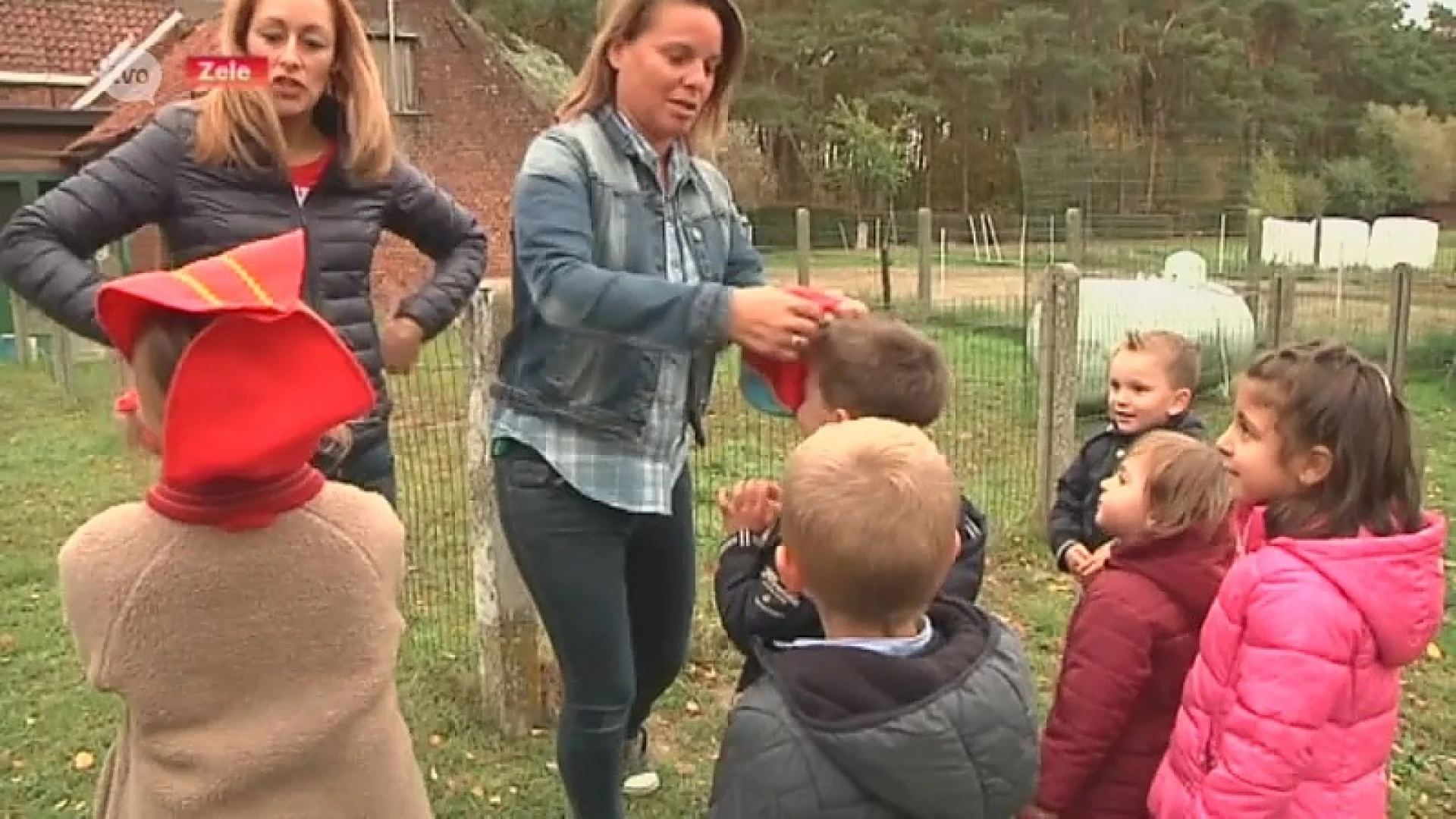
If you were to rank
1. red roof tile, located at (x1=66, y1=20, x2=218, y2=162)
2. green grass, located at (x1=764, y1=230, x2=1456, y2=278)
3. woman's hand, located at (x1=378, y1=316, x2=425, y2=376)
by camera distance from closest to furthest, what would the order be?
woman's hand, located at (x1=378, y1=316, x2=425, y2=376), red roof tile, located at (x1=66, y1=20, x2=218, y2=162), green grass, located at (x1=764, y1=230, x2=1456, y2=278)

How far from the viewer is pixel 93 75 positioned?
1945 cm

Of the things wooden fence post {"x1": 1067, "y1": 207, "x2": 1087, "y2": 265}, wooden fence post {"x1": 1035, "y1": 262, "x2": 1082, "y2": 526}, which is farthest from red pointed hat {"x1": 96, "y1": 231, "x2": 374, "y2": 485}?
wooden fence post {"x1": 1067, "y1": 207, "x2": 1087, "y2": 265}

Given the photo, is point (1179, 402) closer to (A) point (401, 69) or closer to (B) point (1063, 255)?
(A) point (401, 69)

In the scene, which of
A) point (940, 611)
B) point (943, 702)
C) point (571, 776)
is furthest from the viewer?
point (571, 776)

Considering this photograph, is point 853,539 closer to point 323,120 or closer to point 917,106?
point 323,120

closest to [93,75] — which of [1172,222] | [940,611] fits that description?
[1172,222]

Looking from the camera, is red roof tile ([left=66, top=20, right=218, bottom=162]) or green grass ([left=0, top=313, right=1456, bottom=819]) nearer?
green grass ([left=0, top=313, right=1456, bottom=819])

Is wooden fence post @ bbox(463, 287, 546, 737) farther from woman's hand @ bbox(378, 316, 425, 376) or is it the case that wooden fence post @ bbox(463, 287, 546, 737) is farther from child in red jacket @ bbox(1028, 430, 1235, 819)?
child in red jacket @ bbox(1028, 430, 1235, 819)

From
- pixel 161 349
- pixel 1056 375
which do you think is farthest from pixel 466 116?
pixel 161 349

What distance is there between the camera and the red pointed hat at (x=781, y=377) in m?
2.10

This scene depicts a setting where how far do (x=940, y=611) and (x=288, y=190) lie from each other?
1413 millimetres

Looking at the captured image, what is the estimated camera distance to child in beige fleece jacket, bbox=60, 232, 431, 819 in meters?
1.54

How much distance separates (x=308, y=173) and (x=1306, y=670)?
1.88m

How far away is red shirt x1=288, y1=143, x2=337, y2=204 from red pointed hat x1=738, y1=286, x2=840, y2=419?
864 millimetres
